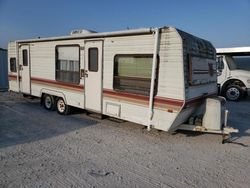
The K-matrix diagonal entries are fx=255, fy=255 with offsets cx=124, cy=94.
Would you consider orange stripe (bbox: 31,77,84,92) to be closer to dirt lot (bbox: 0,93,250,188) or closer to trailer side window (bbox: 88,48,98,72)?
trailer side window (bbox: 88,48,98,72)

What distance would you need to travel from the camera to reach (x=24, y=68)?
9.72 m

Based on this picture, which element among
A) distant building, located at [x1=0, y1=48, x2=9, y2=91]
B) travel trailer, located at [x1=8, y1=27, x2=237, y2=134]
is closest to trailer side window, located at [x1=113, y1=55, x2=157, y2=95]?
travel trailer, located at [x1=8, y1=27, x2=237, y2=134]

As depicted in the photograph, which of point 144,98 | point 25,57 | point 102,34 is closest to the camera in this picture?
point 144,98

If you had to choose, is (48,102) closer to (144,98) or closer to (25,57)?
(25,57)

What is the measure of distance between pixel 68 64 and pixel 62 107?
56.3 inches

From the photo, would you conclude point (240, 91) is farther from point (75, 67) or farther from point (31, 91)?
point (31, 91)

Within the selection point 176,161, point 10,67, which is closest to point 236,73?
point 176,161

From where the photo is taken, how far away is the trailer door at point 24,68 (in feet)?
31.2

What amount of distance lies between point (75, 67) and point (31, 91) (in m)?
2.89

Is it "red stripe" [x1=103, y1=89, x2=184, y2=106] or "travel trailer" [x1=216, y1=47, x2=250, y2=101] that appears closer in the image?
"red stripe" [x1=103, y1=89, x2=184, y2=106]

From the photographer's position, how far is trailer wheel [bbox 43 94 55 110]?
28.0 ft

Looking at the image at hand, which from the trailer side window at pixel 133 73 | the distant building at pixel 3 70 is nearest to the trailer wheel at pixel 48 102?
the trailer side window at pixel 133 73

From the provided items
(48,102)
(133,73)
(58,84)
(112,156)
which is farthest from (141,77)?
(48,102)

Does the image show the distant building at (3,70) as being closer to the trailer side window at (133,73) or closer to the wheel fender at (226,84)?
the trailer side window at (133,73)
